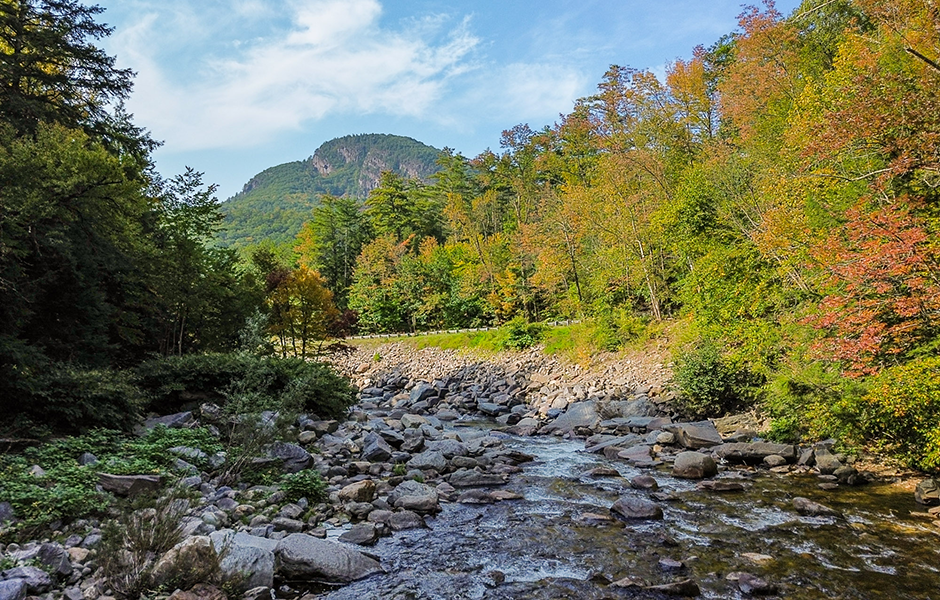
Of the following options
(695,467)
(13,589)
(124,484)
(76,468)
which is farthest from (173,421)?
(695,467)

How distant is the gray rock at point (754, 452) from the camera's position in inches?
410

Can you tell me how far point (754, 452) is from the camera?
416 inches

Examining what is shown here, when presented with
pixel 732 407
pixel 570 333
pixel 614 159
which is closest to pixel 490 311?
pixel 570 333

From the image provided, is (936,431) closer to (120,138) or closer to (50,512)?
(50,512)

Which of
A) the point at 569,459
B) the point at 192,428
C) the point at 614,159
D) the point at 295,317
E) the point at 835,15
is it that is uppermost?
the point at 835,15

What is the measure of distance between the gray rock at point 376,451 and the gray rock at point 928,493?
30.5 feet

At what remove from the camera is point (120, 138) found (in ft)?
53.0

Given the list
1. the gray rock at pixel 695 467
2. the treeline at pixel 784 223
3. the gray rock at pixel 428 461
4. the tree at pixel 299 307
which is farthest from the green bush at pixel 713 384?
the tree at pixel 299 307

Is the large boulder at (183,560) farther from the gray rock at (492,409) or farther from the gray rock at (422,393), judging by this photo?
the gray rock at (422,393)

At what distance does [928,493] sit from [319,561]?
927 centimetres

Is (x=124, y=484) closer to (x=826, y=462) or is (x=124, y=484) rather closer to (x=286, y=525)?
(x=286, y=525)

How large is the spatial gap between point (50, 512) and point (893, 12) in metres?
17.9

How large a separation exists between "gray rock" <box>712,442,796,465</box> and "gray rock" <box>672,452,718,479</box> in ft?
3.48

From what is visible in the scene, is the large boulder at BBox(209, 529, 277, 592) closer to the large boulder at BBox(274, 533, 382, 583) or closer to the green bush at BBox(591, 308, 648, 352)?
the large boulder at BBox(274, 533, 382, 583)
